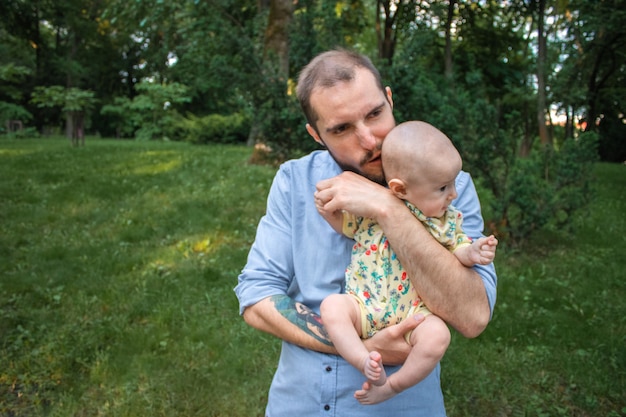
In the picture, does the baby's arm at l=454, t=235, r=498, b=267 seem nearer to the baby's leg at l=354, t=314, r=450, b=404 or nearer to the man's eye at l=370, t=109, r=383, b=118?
the baby's leg at l=354, t=314, r=450, b=404

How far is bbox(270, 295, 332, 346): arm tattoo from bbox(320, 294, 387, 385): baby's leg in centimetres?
7

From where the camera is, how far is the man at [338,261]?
1.64 m

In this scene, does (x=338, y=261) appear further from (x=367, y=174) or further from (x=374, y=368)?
(x=374, y=368)

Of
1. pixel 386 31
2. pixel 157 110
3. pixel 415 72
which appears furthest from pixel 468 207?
pixel 157 110

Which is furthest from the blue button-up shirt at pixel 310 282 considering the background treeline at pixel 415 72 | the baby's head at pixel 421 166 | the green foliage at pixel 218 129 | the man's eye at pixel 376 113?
the green foliage at pixel 218 129

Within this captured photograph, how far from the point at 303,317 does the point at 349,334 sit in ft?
0.67

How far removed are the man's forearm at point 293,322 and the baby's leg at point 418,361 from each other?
0.67 ft

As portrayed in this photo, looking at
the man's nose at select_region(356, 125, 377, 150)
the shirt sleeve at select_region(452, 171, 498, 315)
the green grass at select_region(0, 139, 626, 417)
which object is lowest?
the green grass at select_region(0, 139, 626, 417)

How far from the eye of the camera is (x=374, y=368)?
156 centimetres

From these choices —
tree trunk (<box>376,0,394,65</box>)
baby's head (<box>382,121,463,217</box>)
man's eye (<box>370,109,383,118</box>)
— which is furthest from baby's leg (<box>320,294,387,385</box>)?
tree trunk (<box>376,0,394,65</box>)

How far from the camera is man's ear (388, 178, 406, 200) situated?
1.70 meters

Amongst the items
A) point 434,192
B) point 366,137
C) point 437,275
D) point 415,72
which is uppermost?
point 415,72

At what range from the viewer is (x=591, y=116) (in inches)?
685

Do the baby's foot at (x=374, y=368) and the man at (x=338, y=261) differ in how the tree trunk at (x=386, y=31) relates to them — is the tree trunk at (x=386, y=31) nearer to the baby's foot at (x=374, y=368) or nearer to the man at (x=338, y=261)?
the man at (x=338, y=261)
